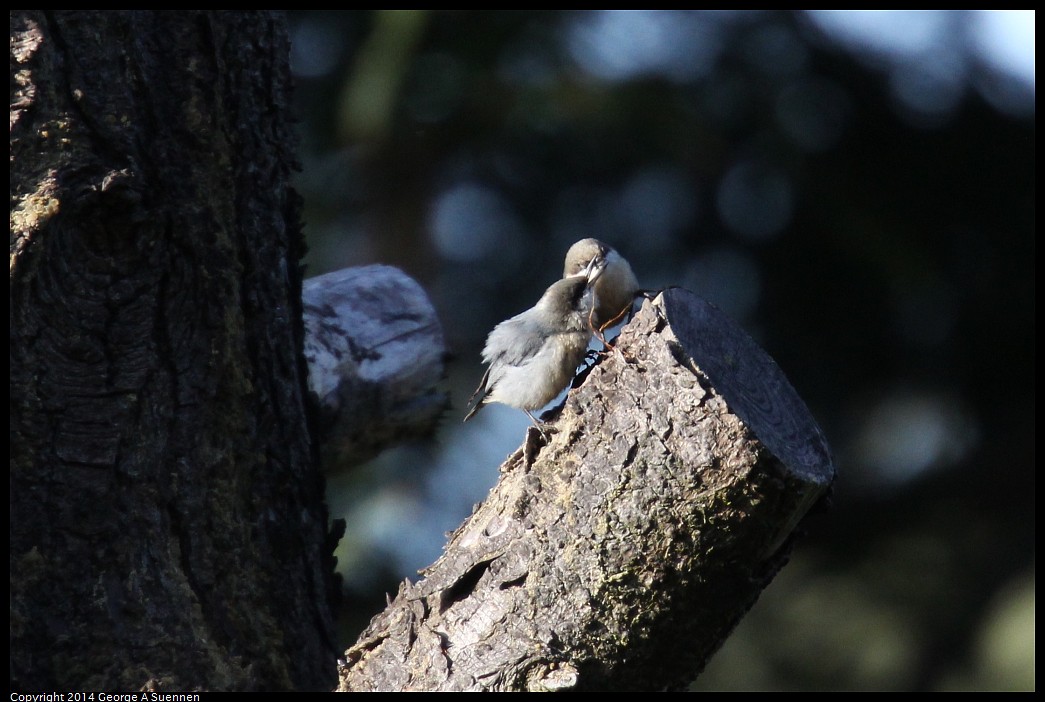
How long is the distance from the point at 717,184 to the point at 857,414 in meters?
1.83

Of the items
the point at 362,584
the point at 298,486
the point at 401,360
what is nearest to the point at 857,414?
the point at 362,584

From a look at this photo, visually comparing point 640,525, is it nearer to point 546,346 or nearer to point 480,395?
point 546,346

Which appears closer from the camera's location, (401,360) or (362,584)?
(401,360)

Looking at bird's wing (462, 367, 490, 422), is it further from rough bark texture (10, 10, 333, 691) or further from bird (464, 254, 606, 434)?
rough bark texture (10, 10, 333, 691)

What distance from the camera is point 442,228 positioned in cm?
757

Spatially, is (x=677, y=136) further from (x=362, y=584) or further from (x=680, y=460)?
(x=680, y=460)

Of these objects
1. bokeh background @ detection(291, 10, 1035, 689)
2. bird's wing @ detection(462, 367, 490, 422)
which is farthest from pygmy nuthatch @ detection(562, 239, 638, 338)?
bokeh background @ detection(291, 10, 1035, 689)

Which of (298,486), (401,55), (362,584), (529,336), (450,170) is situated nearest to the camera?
(298,486)

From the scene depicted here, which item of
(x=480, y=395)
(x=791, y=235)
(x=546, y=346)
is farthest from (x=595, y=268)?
(x=791, y=235)

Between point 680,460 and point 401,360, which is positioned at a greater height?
point 680,460

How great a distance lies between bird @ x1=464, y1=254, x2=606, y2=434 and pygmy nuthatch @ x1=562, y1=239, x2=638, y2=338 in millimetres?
70

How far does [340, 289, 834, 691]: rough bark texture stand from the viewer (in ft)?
6.69

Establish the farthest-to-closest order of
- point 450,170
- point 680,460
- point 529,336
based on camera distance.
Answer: point 450,170 → point 529,336 → point 680,460

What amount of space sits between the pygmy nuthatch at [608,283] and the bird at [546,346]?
7 centimetres
